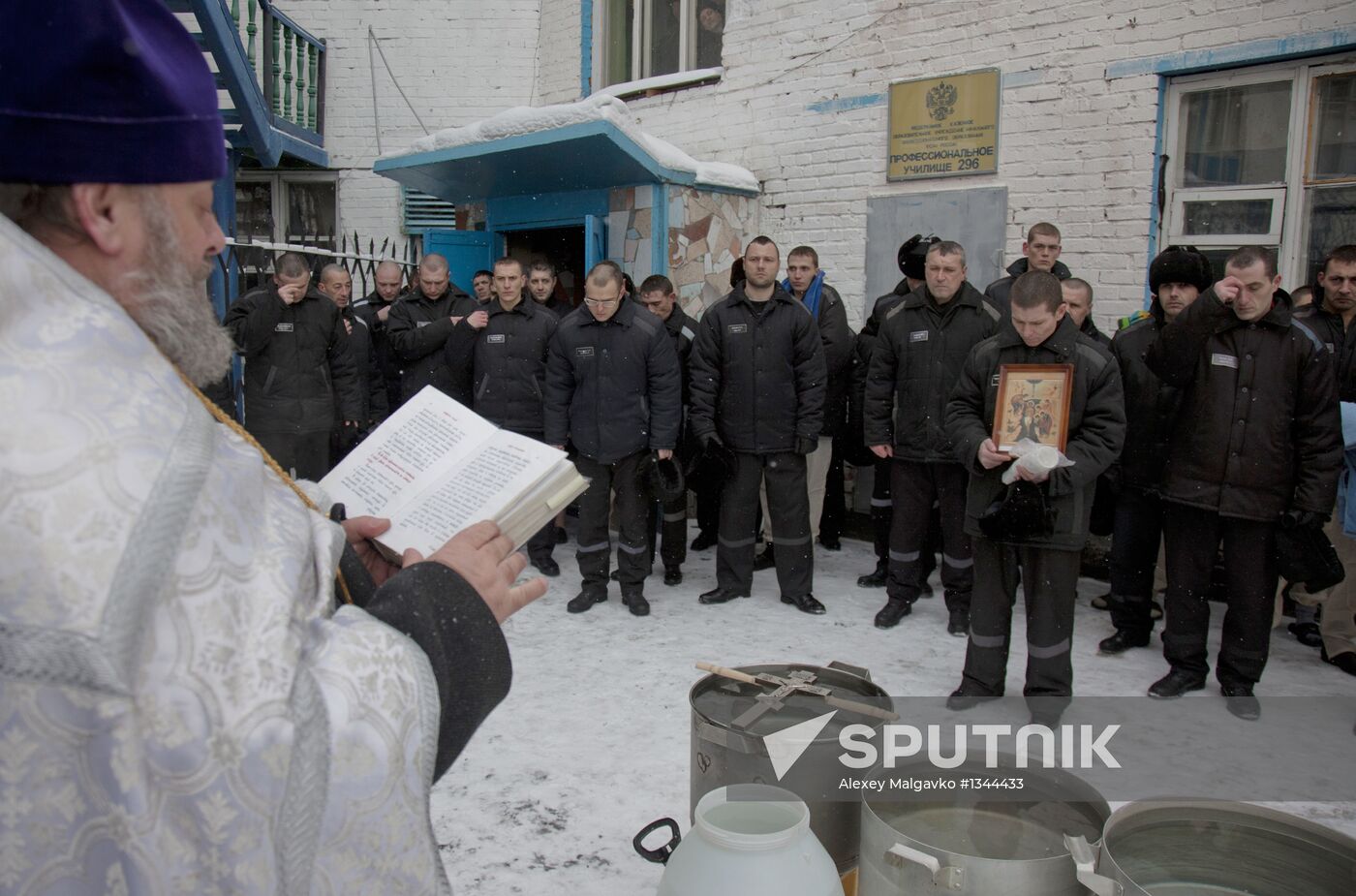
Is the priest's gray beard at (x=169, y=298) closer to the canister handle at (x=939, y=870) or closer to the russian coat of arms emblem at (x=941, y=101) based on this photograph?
the canister handle at (x=939, y=870)

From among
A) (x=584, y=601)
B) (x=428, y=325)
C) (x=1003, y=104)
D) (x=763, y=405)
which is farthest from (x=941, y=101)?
(x=584, y=601)

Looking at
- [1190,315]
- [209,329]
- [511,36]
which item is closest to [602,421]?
[1190,315]

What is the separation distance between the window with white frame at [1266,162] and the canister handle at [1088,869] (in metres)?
5.29

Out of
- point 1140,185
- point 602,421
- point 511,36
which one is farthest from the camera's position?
point 511,36

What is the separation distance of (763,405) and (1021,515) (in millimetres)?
2104

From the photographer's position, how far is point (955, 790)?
231cm

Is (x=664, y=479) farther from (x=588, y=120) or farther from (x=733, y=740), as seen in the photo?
(x=733, y=740)

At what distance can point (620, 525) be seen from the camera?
19.3ft

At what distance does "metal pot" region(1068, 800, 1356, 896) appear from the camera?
1.89 m

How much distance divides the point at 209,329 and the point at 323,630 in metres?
0.37

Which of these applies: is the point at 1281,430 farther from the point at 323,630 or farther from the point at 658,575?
the point at 323,630

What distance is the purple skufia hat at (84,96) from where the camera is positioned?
36.0 inches

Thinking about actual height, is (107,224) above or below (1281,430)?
above

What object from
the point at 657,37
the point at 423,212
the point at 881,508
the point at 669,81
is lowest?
the point at 881,508
